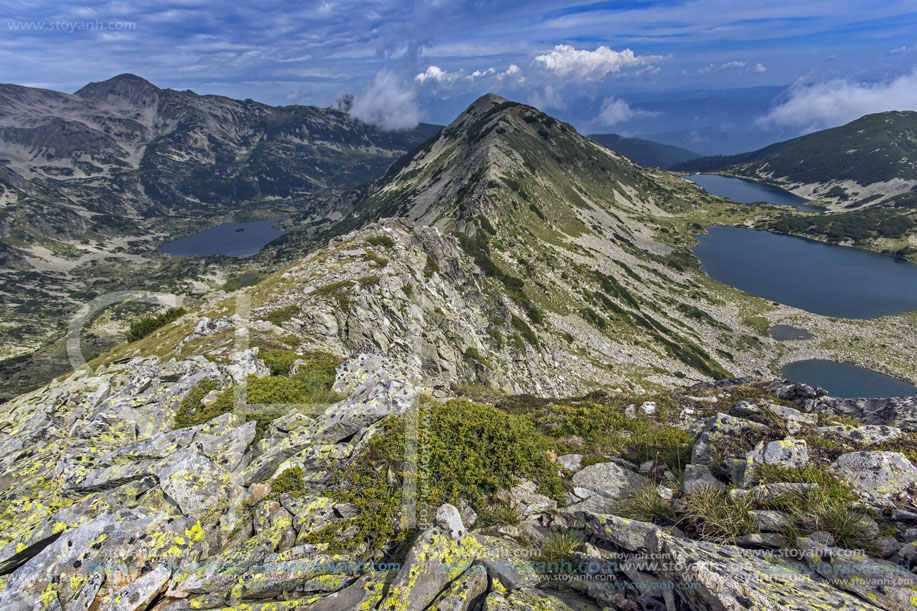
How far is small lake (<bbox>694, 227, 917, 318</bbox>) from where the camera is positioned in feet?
439

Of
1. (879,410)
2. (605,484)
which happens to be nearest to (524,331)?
(879,410)

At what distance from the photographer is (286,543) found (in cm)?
749

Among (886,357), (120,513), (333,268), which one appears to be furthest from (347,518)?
(886,357)

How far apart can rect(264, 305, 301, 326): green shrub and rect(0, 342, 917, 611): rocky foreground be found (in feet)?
44.9

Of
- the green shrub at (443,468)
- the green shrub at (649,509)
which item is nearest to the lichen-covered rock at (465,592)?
the green shrub at (443,468)

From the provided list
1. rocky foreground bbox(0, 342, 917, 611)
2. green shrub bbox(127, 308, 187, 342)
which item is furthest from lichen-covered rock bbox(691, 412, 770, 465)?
green shrub bbox(127, 308, 187, 342)

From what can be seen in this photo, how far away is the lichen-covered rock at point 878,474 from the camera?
662cm

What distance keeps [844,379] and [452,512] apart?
435 feet

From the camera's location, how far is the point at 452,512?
24.5ft

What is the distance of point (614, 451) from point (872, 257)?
274 metres

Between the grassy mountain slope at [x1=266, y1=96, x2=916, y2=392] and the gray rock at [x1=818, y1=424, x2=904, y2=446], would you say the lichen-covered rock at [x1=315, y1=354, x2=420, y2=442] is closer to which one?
the gray rock at [x1=818, y1=424, x2=904, y2=446]

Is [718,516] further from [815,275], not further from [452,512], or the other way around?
[815,275]

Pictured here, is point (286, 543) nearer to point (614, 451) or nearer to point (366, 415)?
point (366, 415)

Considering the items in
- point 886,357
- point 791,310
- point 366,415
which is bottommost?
point 886,357
